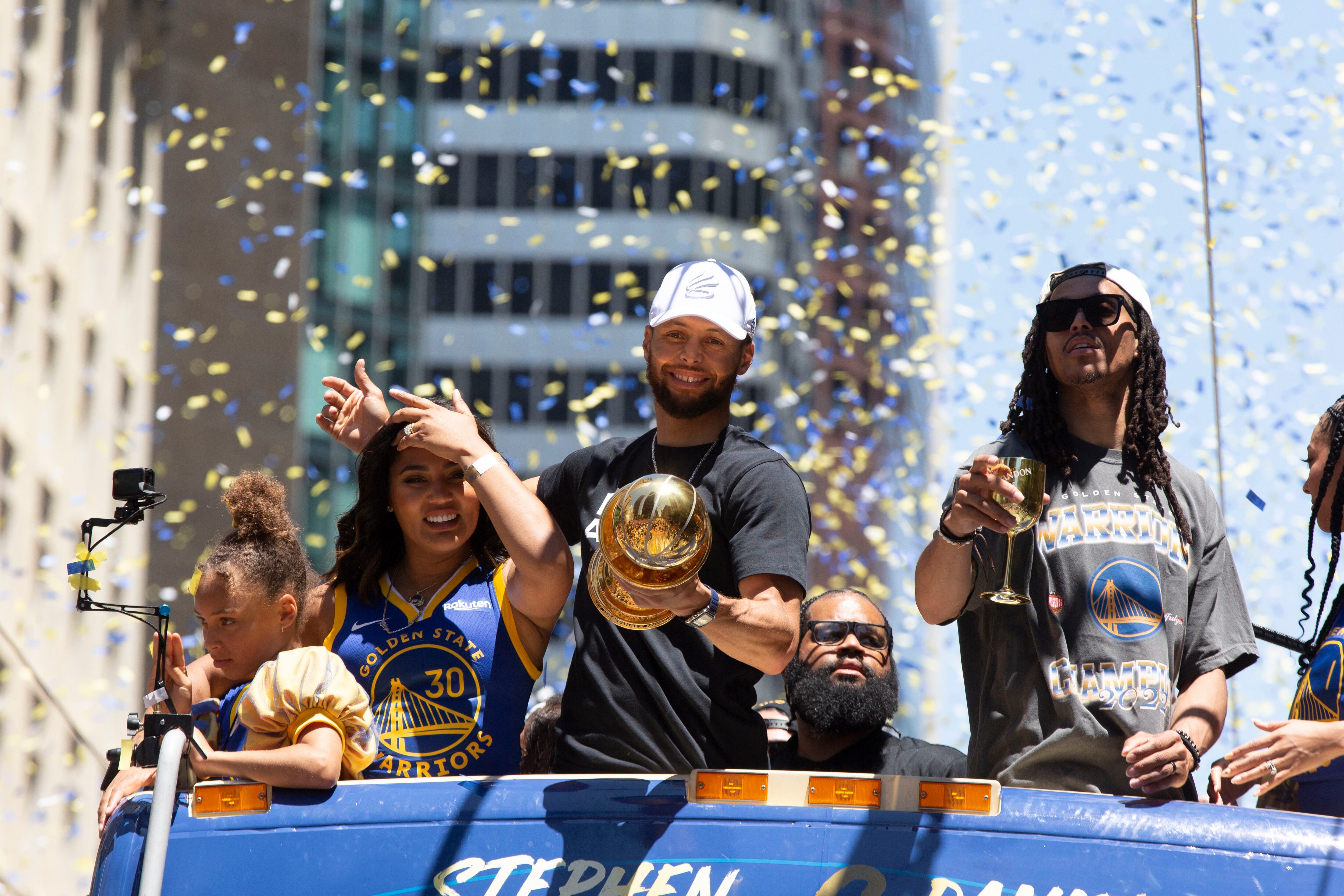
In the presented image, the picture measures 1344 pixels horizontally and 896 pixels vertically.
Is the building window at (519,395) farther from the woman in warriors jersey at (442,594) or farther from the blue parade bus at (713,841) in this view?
the blue parade bus at (713,841)

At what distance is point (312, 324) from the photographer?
2570 cm

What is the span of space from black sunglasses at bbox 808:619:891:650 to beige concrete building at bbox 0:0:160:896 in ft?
39.6

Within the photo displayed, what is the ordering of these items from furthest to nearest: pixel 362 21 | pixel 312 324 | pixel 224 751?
pixel 362 21 < pixel 312 324 < pixel 224 751

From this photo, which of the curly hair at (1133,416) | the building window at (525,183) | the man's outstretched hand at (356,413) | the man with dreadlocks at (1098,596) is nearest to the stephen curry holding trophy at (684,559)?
the man with dreadlocks at (1098,596)

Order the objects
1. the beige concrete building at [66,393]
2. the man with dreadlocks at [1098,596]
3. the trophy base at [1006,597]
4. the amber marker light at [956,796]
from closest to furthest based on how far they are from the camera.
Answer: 1. the amber marker light at [956,796]
2. the trophy base at [1006,597]
3. the man with dreadlocks at [1098,596]
4. the beige concrete building at [66,393]

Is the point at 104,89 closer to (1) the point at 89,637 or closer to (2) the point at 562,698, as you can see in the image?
(1) the point at 89,637

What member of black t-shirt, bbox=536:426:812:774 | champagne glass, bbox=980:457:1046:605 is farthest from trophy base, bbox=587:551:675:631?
champagne glass, bbox=980:457:1046:605

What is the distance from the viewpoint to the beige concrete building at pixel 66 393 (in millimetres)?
15719

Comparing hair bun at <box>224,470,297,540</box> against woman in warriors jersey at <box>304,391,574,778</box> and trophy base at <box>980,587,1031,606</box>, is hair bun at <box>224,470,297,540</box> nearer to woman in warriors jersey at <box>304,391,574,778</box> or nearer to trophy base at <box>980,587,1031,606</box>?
woman in warriors jersey at <box>304,391,574,778</box>

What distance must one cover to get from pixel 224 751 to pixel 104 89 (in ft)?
57.4

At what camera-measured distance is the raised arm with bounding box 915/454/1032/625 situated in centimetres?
306

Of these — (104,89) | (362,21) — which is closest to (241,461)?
(104,89)

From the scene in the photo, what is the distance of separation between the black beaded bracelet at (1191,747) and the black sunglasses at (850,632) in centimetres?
180

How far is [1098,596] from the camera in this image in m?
3.34
